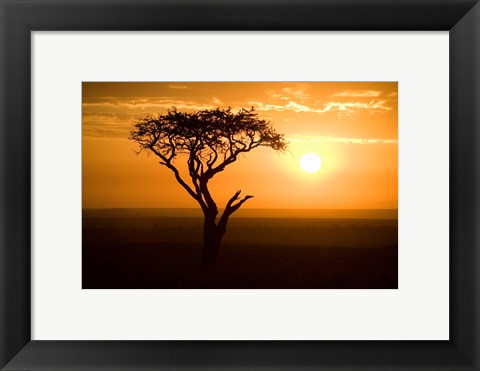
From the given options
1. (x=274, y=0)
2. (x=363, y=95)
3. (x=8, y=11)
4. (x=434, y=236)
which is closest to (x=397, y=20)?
(x=363, y=95)

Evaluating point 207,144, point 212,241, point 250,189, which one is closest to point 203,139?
point 207,144

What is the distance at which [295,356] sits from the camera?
2260mm

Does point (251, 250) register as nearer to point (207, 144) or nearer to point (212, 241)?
point (212, 241)

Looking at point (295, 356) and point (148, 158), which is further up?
point (148, 158)

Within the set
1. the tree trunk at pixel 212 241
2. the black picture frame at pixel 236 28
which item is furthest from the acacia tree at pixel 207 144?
the black picture frame at pixel 236 28

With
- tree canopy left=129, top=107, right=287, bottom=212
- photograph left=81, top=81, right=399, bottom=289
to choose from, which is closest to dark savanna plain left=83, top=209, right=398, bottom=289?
photograph left=81, top=81, right=399, bottom=289

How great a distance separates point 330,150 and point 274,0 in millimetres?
595

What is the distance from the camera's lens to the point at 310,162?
7.82ft

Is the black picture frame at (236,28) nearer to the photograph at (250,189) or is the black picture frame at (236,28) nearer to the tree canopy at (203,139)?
the photograph at (250,189)

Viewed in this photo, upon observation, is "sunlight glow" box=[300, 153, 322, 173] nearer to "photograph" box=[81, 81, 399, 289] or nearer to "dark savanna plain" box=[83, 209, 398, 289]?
"photograph" box=[81, 81, 399, 289]

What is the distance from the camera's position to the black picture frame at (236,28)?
2.25 m

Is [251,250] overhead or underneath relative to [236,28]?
underneath

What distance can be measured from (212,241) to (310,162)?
0.48 metres

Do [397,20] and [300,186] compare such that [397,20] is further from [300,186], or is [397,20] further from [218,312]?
[218,312]
